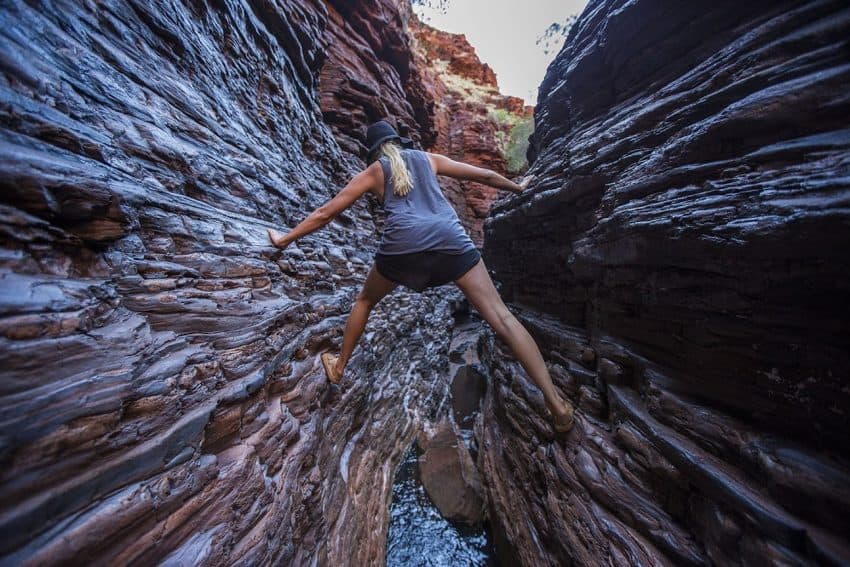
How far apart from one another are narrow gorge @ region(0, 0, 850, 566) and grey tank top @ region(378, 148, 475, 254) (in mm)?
989

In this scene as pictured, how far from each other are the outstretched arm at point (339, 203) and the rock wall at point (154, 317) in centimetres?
34

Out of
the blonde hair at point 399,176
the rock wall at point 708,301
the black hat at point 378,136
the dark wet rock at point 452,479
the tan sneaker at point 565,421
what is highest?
the black hat at point 378,136

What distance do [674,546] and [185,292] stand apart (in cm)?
285

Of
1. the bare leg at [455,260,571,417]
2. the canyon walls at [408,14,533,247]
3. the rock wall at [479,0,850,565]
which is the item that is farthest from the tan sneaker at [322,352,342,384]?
the canyon walls at [408,14,533,247]

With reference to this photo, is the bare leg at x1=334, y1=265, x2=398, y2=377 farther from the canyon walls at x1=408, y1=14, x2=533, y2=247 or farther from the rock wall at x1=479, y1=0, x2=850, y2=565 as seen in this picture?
the canyon walls at x1=408, y1=14, x2=533, y2=247

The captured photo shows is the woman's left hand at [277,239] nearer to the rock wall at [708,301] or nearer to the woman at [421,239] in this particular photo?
the woman at [421,239]

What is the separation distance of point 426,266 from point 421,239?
0.61ft

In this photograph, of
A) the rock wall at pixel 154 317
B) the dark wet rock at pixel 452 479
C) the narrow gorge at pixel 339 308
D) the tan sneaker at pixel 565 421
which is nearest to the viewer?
the rock wall at pixel 154 317

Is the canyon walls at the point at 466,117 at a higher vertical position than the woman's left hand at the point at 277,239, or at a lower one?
higher

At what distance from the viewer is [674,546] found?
157 cm

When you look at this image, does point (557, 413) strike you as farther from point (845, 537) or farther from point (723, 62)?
point (723, 62)

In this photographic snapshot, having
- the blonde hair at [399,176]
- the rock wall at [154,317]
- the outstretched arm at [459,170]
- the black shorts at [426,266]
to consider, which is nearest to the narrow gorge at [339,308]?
the rock wall at [154,317]

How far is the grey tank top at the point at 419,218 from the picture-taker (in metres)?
1.95

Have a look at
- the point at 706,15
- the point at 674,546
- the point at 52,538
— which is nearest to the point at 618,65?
the point at 706,15
